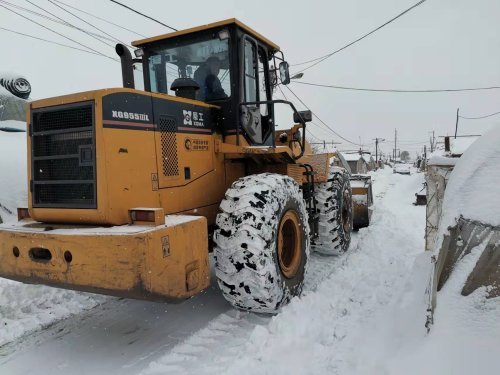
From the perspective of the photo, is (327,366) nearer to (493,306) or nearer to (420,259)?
(493,306)

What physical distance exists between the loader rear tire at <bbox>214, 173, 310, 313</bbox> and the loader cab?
0.97m

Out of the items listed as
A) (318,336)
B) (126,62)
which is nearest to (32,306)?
(126,62)

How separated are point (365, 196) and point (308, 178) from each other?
3.13m

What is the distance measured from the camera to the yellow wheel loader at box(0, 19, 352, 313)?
3098 mm

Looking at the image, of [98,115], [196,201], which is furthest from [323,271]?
[98,115]

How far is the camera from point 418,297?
376 cm

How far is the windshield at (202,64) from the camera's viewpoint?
4.63m

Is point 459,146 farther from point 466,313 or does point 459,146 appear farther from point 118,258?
point 118,258

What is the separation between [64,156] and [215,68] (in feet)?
6.62

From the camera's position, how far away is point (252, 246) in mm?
3631

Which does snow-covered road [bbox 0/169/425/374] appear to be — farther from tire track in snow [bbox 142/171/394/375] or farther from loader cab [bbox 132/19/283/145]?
loader cab [bbox 132/19/283/145]

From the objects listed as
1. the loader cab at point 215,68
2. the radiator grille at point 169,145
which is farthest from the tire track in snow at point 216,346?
the loader cab at point 215,68

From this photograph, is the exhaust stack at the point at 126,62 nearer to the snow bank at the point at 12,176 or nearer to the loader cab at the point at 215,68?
the loader cab at the point at 215,68

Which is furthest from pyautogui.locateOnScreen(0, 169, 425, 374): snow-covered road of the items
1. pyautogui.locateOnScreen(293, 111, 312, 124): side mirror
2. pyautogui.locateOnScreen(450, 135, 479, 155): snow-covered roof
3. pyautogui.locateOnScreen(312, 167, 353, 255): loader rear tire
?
pyautogui.locateOnScreen(450, 135, 479, 155): snow-covered roof
